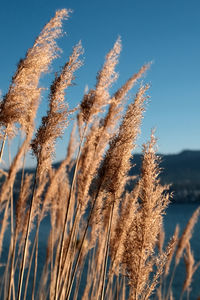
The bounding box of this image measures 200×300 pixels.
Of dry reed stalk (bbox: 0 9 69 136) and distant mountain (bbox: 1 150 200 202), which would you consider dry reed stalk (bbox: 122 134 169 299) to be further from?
distant mountain (bbox: 1 150 200 202)

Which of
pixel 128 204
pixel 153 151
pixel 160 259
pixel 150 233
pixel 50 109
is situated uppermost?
pixel 50 109

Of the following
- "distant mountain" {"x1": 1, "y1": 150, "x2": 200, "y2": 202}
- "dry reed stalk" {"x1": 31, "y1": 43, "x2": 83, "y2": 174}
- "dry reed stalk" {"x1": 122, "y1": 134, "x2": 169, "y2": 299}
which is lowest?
"dry reed stalk" {"x1": 122, "y1": 134, "x2": 169, "y2": 299}

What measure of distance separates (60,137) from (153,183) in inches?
29.0

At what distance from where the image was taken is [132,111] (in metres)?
2.41

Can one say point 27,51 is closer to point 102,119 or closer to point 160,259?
point 102,119

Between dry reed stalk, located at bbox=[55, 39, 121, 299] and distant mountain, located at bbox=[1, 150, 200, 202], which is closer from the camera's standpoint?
dry reed stalk, located at bbox=[55, 39, 121, 299]

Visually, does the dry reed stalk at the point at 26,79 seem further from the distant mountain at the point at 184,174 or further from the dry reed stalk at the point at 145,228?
the distant mountain at the point at 184,174

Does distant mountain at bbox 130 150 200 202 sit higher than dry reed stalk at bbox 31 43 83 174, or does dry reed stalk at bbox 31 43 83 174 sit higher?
distant mountain at bbox 130 150 200 202

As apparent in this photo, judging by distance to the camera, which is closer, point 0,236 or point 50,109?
point 50,109

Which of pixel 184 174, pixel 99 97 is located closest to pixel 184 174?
pixel 184 174

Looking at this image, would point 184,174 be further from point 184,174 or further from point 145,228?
point 145,228

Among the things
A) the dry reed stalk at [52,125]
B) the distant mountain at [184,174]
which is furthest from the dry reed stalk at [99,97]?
the distant mountain at [184,174]

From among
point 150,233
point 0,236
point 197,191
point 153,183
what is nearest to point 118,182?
point 153,183

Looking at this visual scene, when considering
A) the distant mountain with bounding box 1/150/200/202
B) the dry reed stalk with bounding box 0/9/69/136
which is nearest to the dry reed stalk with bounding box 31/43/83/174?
the dry reed stalk with bounding box 0/9/69/136
